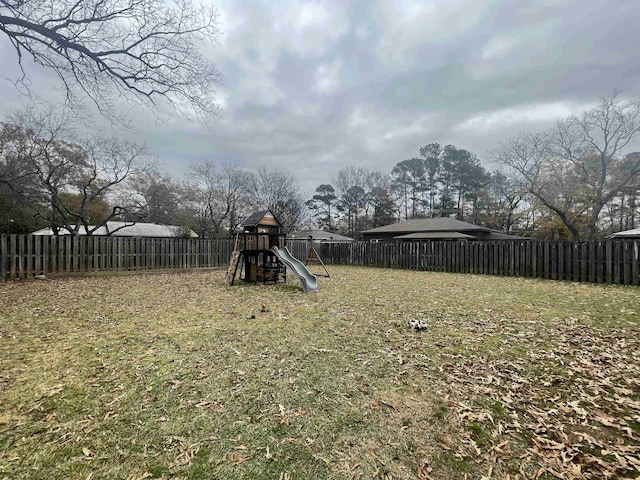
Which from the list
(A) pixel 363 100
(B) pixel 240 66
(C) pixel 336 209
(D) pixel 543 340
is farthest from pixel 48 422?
(C) pixel 336 209

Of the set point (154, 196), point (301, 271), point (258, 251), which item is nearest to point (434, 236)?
point (301, 271)

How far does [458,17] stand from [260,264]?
9754 mm

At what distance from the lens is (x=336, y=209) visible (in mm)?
38031

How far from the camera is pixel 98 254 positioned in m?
10.6

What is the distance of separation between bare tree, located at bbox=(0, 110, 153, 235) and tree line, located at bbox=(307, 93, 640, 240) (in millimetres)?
22450

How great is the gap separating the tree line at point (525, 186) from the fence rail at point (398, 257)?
570 inches

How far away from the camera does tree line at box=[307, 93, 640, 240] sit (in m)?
20.1

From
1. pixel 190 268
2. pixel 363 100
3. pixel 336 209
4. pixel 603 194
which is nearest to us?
pixel 190 268

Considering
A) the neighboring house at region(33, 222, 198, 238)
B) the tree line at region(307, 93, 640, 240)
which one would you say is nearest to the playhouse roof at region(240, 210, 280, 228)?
the neighboring house at region(33, 222, 198, 238)

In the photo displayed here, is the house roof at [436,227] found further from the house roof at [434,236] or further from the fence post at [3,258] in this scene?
the fence post at [3,258]

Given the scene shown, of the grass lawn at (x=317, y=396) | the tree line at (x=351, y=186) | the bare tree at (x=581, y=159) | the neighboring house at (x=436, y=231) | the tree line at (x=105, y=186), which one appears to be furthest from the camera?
the neighboring house at (x=436, y=231)

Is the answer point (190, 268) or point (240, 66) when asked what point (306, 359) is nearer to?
point (240, 66)

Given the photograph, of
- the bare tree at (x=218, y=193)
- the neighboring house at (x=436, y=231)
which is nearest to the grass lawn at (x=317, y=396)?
the neighboring house at (x=436, y=231)

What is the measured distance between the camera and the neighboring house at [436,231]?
2249 centimetres
